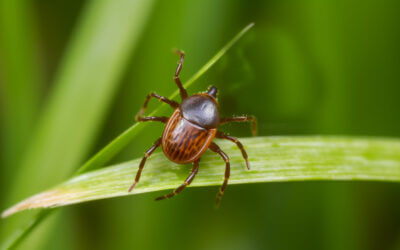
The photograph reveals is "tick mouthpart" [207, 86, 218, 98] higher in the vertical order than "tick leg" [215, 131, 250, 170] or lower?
higher

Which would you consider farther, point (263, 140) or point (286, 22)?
point (286, 22)

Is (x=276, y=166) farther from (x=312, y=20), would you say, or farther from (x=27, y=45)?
(x=27, y=45)

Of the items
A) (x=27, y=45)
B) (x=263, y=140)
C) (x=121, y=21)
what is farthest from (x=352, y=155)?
(x=27, y=45)

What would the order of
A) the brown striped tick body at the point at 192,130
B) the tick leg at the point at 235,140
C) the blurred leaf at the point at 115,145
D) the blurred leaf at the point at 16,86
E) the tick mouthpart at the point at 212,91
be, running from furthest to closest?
the blurred leaf at the point at 16,86 → the tick mouthpart at the point at 212,91 → the brown striped tick body at the point at 192,130 → the tick leg at the point at 235,140 → the blurred leaf at the point at 115,145

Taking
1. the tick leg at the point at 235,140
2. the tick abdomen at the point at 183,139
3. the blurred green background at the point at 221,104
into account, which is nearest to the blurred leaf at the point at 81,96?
the blurred green background at the point at 221,104

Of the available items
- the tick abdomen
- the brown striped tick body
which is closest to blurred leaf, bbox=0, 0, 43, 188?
the brown striped tick body

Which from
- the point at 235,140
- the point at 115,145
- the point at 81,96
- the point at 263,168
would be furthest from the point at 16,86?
the point at 263,168

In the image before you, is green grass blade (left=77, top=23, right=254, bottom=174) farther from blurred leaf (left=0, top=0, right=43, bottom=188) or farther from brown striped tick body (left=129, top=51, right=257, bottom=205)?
blurred leaf (left=0, top=0, right=43, bottom=188)

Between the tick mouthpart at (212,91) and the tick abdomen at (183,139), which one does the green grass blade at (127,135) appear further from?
the tick mouthpart at (212,91)
